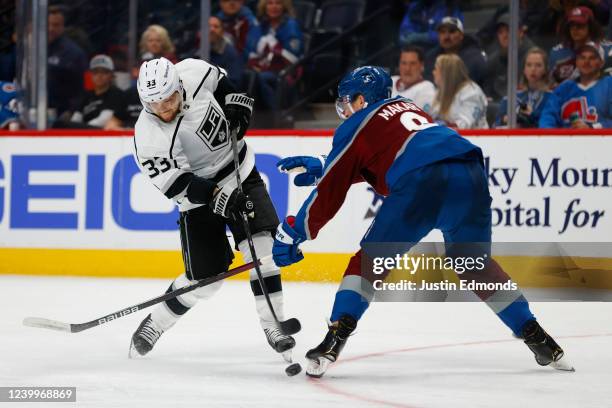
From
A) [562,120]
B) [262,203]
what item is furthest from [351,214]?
[262,203]

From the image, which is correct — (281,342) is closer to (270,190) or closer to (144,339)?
(144,339)

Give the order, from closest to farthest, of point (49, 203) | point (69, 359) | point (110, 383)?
1. point (110, 383)
2. point (69, 359)
3. point (49, 203)

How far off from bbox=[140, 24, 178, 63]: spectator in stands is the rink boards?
25.3 inches

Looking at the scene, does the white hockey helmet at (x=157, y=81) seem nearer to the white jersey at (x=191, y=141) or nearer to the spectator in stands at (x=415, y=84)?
the white jersey at (x=191, y=141)

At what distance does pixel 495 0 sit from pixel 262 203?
3.25m

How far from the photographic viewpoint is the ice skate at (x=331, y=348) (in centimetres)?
395

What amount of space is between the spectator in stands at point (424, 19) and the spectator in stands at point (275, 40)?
0.78 meters

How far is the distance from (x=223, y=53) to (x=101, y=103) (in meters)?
0.90

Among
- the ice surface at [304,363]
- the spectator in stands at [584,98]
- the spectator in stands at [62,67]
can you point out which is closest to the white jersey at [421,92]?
the spectator in stands at [584,98]

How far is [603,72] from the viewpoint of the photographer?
6.91 meters

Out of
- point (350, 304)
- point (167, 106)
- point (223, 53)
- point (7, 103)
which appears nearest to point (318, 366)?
point (350, 304)

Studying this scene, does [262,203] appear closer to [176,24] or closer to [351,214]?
[351,214]

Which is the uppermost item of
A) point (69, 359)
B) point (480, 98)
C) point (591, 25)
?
point (591, 25)

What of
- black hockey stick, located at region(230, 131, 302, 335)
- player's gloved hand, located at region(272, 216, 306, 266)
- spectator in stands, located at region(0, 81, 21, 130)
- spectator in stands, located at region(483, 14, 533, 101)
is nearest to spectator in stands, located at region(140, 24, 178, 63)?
spectator in stands, located at region(0, 81, 21, 130)
